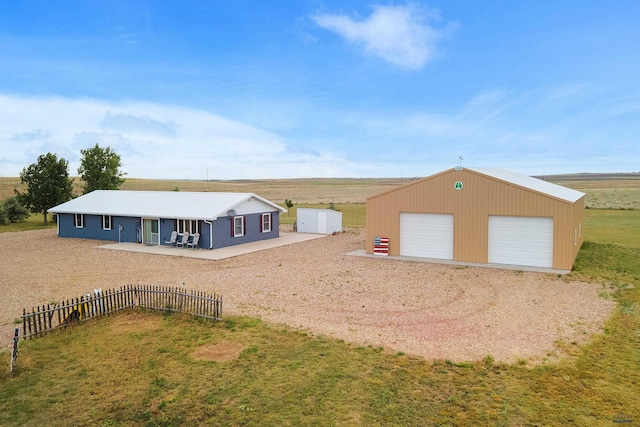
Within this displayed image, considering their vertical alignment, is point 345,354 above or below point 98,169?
below

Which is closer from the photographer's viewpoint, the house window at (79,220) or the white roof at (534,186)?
the white roof at (534,186)

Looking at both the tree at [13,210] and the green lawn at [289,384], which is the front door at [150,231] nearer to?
the green lawn at [289,384]

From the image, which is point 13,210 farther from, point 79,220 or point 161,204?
point 161,204

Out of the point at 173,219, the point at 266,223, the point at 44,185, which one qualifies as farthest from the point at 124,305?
the point at 44,185

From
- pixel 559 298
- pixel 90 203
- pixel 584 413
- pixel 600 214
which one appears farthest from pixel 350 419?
pixel 600 214

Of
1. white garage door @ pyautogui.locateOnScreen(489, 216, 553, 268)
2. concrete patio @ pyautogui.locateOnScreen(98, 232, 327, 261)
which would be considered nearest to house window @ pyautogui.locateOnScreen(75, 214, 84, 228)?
concrete patio @ pyautogui.locateOnScreen(98, 232, 327, 261)

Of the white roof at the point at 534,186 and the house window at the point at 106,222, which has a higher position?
the white roof at the point at 534,186

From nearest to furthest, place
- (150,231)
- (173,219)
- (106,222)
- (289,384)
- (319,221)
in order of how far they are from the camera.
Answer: (289,384), (173,219), (150,231), (106,222), (319,221)

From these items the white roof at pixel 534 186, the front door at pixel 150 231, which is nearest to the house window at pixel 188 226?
the front door at pixel 150 231
